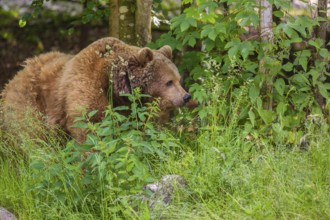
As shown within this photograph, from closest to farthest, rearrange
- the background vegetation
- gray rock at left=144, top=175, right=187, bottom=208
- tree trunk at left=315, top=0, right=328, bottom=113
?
the background vegetation, gray rock at left=144, top=175, right=187, bottom=208, tree trunk at left=315, top=0, right=328, bottom=113

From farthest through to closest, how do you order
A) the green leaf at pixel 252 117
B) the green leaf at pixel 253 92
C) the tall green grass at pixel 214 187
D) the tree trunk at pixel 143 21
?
the tree trunk at pixel 143 21 → the green leaf at pixel 253 92 → the green leaf at pixel 252 117 → the tall green grass at pixel 214 187

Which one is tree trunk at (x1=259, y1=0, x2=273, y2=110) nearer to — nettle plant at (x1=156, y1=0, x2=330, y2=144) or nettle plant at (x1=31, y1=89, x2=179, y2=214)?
nettle plant at (x1=156, y1=0, x2=330, y2=144)

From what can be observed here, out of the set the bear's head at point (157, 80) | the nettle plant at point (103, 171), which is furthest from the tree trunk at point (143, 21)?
the nettle plant at point (103, 171)

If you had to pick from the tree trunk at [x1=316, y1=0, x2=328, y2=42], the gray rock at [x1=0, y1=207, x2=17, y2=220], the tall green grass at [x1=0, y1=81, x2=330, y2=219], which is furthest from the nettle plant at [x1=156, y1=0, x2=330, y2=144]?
the gray rock at [x1=0, y1=207, x2=17, y2=220]

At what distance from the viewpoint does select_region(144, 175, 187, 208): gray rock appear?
4277 mm

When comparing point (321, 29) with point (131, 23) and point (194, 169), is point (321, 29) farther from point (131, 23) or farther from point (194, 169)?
point (194, 169)

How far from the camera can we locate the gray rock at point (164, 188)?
428 centimetres

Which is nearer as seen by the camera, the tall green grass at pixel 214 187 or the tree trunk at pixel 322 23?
the tall green grass at pixel 214 187

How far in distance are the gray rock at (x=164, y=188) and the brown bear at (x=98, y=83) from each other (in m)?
1.19

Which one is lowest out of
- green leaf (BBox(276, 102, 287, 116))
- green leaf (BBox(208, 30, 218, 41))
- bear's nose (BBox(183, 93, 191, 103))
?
green leaf (BBox(276, 102, 287, 116))

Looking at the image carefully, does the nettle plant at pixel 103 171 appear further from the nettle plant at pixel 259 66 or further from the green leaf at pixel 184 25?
the green leaf at pixel 184 25

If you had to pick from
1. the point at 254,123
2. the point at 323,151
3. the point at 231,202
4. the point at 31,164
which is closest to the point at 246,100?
the point at 254,123

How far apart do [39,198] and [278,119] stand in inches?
88.0

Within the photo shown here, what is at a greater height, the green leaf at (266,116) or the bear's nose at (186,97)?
the bear's nose at (186,97)
